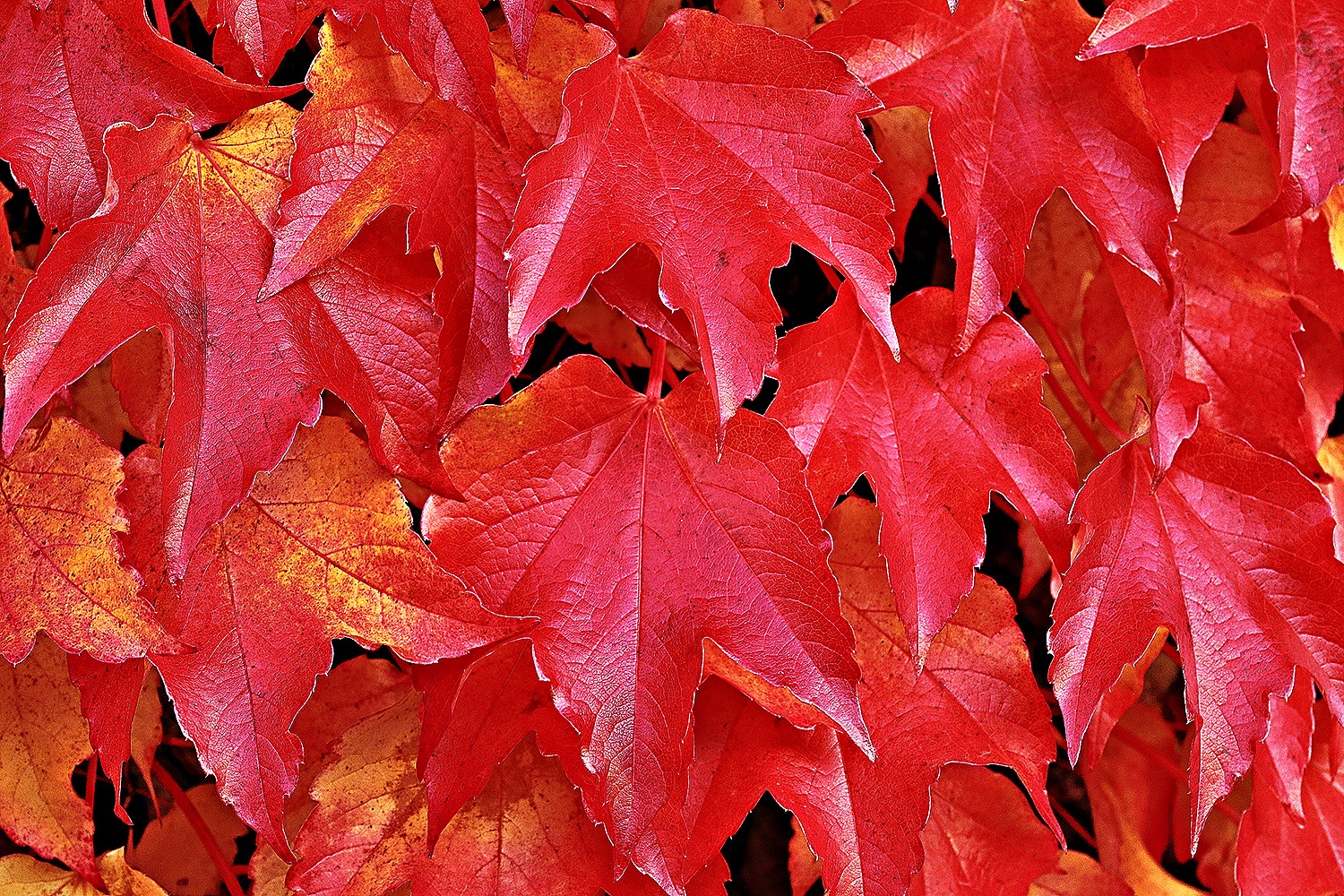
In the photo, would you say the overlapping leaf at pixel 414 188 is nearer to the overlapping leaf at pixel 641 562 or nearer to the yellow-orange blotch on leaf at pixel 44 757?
the overlapping leaf at pixel 641 562

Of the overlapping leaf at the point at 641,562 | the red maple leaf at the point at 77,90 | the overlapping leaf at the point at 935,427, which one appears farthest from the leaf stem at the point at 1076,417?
the red maple leaf at the point at 77,90

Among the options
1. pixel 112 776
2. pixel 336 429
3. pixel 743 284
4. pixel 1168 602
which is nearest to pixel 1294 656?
pixel 1168 602

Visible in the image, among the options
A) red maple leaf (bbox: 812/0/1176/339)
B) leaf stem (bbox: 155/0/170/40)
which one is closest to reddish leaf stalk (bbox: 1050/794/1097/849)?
red maple leaf (bbox: 812/0/1176/339)

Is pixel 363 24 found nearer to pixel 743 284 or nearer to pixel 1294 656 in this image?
pixel 743 284

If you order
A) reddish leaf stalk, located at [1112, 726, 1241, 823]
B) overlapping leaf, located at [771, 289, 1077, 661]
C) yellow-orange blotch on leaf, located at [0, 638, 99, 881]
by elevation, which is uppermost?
overlapping leaf, located at [771, 289, 1077, 661]

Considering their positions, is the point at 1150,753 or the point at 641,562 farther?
the point at 1150,753

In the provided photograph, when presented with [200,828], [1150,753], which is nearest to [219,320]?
[200,828]

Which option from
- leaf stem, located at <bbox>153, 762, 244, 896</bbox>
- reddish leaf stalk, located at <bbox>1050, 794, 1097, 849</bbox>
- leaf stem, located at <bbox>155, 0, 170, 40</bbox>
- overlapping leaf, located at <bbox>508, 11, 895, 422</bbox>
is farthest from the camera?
reddish leaf stalk, located at <bbox>1050, 794, 1097, 849</bbox>

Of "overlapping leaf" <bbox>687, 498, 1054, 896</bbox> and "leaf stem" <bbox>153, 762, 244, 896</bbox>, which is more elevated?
"overlapping leaf" <bbox>687, 498, 1054, 896</bbox>

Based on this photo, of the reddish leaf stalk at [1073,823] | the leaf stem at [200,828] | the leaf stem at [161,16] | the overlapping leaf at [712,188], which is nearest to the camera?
the overlapping leaf at [712,188]

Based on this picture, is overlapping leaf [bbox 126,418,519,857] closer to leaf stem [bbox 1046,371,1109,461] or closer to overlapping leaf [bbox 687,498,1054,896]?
overlapping leaf [bbox 687,498,1054,896]

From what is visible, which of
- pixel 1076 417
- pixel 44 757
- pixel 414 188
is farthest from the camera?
pixel 1076 417

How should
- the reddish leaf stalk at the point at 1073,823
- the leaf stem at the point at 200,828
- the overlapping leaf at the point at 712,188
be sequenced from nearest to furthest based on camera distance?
the overlapping leaf at the point at 712,188, the leaf stem at the point at 200,828, the reddish leaf stalk at the point at 1073,823

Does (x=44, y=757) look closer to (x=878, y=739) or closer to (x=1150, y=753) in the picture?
(x=878, y=739)
